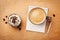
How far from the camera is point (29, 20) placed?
1.41 meters

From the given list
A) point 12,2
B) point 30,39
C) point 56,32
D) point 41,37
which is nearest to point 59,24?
point 56,32

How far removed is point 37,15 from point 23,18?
5.5 inches

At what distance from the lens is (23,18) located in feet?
4.73

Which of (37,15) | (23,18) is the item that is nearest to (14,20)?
(23,18)

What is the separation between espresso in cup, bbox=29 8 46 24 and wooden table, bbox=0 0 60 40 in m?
0.05

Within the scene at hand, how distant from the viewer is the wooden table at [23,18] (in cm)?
138

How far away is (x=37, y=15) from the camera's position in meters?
1.41

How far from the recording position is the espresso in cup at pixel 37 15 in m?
1.39

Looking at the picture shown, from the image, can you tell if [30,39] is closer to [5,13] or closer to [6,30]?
[6,30]

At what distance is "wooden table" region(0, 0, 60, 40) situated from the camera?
138 centimetres

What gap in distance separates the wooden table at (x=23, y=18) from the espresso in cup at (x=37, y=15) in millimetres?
51

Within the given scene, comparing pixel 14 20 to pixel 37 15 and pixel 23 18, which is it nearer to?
pixel 23 18

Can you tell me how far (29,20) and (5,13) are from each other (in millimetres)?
263

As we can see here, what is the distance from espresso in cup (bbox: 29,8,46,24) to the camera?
1395 mm
